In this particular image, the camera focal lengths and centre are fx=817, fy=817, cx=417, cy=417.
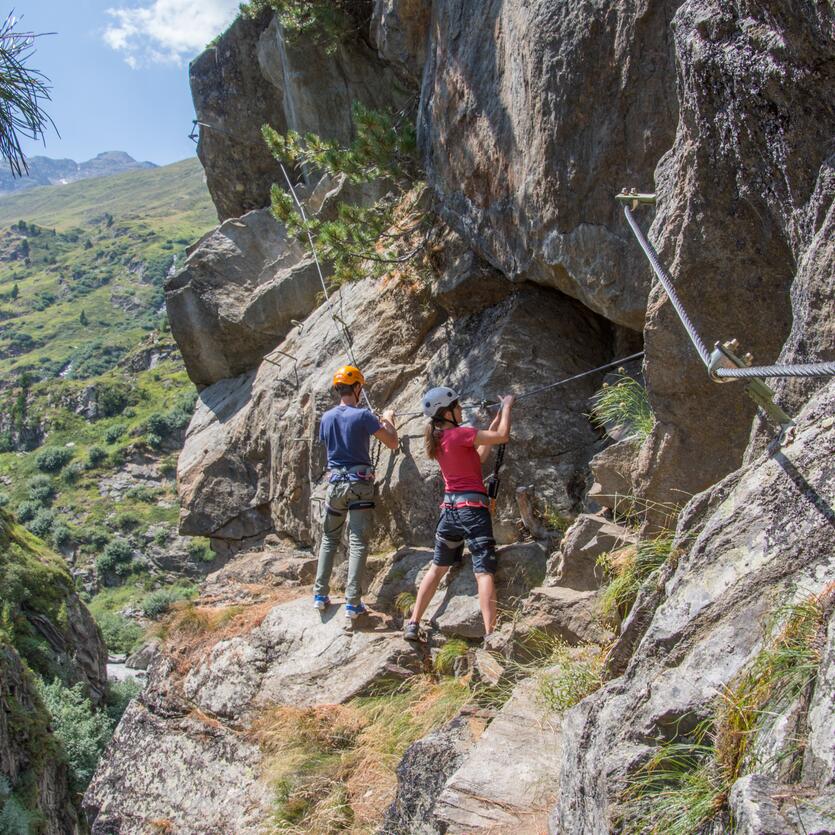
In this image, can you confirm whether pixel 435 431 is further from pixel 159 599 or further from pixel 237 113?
pixel 159 599

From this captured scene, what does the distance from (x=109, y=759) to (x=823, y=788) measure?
27.6 ft

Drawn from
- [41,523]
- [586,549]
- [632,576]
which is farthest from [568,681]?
[41,523]

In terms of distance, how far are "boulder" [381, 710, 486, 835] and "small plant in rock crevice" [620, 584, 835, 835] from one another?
8.06 feet

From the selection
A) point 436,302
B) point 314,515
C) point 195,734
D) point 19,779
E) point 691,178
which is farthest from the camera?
point 19,779

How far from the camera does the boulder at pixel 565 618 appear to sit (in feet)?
21.2

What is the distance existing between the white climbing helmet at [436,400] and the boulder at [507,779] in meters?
3.00

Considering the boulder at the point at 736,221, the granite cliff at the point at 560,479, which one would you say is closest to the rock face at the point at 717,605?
the granite cliff at the point at 560,479

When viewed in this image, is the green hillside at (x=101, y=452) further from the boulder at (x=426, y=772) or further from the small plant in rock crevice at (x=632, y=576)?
the small plant in rock crevice at (x=632, y=576)

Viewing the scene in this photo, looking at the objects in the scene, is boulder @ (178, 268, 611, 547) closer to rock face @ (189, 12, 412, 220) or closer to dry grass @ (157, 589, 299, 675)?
dry grass @ (157, 589, 299, 675)

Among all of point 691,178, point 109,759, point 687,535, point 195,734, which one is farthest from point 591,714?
point 109,759

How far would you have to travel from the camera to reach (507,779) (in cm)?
510

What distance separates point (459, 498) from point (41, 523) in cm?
7404

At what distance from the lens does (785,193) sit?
436 centimetres

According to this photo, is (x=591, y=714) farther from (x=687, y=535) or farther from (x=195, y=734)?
(x=195, y=734)
